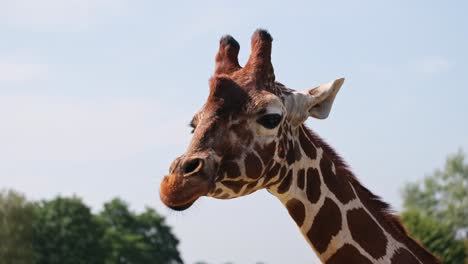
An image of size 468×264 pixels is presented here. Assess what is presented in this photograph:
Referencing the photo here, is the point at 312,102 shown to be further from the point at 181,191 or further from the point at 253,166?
the point at 181,191

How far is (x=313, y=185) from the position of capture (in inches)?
360

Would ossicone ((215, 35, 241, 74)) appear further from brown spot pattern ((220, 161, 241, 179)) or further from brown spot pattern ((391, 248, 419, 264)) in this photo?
brown spot pattern ((391, 248, 419, 264))

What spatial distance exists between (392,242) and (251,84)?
83.1 inches

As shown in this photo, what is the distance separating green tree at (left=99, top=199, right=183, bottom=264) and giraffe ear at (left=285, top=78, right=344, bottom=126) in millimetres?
95083

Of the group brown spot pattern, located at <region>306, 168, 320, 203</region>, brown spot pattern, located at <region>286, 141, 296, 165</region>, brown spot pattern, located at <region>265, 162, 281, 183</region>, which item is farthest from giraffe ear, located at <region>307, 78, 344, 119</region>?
brown spot pattern, located at <region>265, 162, 281, 183</region>

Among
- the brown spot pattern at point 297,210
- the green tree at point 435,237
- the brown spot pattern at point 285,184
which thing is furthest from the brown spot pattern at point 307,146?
the green tree at point 435,237

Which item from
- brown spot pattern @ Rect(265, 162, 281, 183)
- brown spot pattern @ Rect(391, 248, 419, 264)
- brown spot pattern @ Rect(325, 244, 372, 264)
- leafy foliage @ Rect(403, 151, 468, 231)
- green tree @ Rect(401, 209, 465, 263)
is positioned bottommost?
brown spot pattern @ Rect(391, 248, 419, 264)

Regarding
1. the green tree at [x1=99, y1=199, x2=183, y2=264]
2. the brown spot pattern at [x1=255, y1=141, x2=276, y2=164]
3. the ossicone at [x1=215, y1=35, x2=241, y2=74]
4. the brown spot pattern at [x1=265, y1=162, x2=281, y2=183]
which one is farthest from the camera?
the green tree at [x1=99, y1=199, x2=183, y2=264]

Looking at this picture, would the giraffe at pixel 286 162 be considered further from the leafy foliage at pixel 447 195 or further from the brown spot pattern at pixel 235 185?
the leafy foliage at pixel 447 195

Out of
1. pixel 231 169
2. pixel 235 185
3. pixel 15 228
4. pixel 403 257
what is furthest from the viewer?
pixel 15 228

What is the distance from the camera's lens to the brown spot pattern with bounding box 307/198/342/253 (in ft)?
29.6

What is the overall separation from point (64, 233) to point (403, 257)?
82419mm

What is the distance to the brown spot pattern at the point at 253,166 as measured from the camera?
338 inches

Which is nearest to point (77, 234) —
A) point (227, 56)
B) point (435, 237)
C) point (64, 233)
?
point (64, 233)
